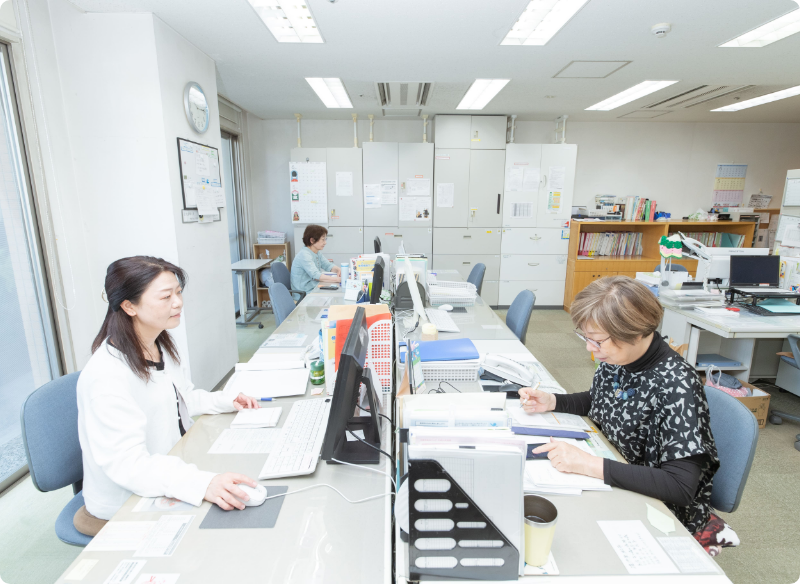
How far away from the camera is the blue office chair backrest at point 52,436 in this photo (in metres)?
1.36

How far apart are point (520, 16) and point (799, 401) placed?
3701 millimetres

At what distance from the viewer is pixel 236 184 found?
19.1 feet

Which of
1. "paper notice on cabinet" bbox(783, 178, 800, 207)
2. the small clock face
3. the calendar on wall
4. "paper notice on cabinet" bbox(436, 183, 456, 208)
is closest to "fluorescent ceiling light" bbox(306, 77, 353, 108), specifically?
the calendar on wall

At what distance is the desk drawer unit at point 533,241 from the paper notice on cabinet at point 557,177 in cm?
59

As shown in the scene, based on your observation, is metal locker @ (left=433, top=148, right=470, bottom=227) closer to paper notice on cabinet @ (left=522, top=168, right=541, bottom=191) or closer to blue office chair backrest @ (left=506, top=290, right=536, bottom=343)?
paper notice on cabinet @ (left=522, top=168, right=541, bottom=191)

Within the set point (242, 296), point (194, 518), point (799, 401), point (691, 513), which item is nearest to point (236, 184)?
point (242, 296)

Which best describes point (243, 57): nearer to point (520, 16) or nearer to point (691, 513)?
point (520, 16)

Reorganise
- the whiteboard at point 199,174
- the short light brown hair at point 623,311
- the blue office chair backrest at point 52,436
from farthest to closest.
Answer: the whiteboard at point 199,174 → the blue office chair backrest at point 52,436 → the short light brown hair at point 623,311

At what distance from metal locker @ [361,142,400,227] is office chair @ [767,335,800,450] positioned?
4261mm

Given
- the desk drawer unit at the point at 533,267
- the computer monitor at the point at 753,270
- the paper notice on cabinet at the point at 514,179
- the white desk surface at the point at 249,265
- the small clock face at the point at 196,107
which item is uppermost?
the small clock face at the point at 196,107

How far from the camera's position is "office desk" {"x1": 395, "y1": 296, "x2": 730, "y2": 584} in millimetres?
923

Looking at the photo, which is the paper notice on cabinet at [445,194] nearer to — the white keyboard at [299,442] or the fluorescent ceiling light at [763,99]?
the fluorescent ceiling light at [763,99]

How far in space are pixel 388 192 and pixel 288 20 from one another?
3.02m

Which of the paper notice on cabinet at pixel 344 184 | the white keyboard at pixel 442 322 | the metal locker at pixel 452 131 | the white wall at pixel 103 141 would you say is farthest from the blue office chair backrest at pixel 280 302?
the metal locker at pixel 452 131
